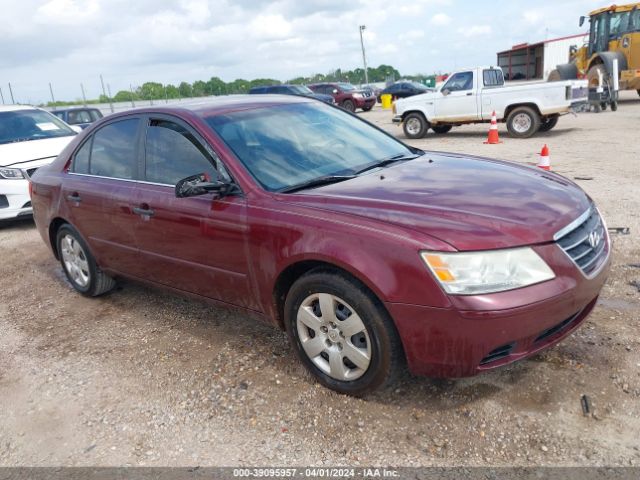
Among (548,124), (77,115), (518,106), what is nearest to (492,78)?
(518,106)

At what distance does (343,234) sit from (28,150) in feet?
22.6

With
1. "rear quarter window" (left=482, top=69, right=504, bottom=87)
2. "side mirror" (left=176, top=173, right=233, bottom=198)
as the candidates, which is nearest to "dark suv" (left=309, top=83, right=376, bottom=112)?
"rear quarter window" (left=482, top=69, right=504, bottom=87)

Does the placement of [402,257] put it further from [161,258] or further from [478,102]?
[478,102]

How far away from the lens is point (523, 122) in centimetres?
1266

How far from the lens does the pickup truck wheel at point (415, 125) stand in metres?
14.4

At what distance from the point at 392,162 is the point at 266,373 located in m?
1.65

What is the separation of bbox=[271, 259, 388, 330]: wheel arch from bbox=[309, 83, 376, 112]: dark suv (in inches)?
963

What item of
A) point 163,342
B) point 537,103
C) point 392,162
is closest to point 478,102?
point 537,103

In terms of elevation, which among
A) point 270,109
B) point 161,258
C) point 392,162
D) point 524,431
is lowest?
point 524,431

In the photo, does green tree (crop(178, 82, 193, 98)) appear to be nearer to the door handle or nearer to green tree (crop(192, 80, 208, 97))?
green tree (crop(192, 80, 208, 97))

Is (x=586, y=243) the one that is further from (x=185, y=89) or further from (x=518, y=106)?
(x=185, y=89)

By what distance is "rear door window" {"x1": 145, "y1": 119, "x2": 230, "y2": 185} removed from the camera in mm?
3338

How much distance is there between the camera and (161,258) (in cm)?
370

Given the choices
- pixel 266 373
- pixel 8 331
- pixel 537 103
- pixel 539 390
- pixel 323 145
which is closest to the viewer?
pixel 539 390
